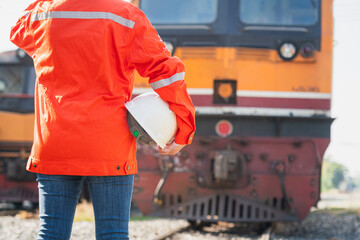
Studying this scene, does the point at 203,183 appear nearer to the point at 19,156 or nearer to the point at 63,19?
the point at 63,19

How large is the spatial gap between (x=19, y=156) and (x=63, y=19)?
6659mm

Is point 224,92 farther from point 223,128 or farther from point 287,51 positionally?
point 287,51

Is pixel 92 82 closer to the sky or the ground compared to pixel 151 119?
closer to the sky

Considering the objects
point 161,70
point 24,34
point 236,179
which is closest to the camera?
point 161,70

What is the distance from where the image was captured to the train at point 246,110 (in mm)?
5082

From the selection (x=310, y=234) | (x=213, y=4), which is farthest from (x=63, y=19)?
(x=310, y=234)

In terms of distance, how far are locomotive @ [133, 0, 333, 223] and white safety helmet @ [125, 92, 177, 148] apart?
117 inches

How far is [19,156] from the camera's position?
8234 mm

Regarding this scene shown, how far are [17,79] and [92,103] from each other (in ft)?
23.1

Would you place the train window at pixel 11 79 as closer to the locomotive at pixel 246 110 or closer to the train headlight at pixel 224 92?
the locomotive at pixel 246 110

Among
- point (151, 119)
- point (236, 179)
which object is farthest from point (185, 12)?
point (151, 119)

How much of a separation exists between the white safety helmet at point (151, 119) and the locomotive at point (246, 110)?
2967 millimetres

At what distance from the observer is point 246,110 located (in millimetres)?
5273

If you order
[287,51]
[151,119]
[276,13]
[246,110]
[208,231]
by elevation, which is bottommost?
[208,231]
